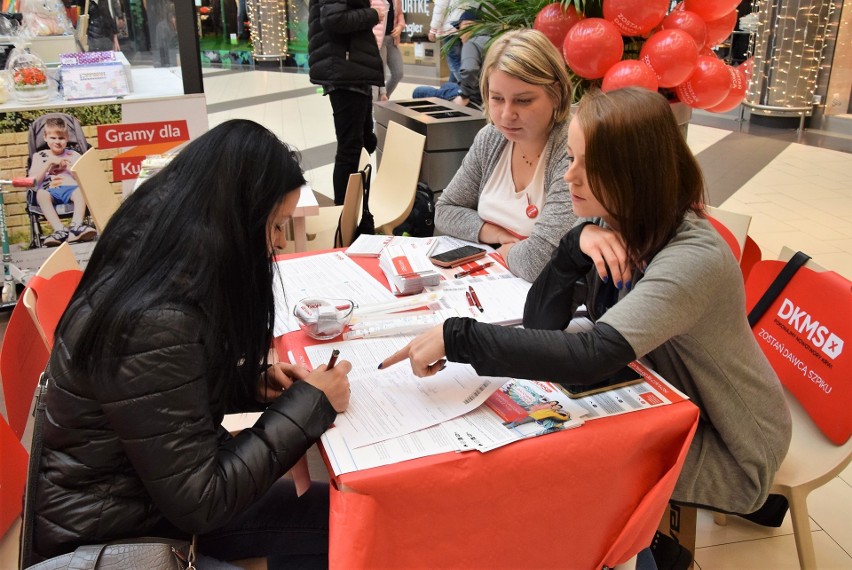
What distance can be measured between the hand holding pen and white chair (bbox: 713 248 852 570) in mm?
1002

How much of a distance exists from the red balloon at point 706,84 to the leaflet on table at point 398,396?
2649mm

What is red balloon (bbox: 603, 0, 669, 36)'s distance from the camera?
10.7 feet

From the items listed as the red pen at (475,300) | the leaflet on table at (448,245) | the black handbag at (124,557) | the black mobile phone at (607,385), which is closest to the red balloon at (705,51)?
the leaflet on table at (448,245)

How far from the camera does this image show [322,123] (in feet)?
26.7

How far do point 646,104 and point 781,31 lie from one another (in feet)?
24.5

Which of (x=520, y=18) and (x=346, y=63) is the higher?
(x=520, y=18)

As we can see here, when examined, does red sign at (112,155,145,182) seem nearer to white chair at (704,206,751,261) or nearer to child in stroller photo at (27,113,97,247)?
child in stroller photo at (27,113,97,247)

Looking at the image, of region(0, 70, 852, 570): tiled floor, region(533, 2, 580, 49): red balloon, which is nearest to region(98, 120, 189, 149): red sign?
region(0, 70, 852, 570): tiled floor

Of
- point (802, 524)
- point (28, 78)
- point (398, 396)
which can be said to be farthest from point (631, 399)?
point (28, 78)

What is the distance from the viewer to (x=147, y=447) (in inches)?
42.5

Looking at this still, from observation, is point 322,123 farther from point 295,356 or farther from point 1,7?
point 295,356

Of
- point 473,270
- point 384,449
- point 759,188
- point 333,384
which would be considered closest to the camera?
point 384,449

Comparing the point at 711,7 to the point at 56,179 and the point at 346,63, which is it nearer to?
the point at 346,63

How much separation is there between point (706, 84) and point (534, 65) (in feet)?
5.61
